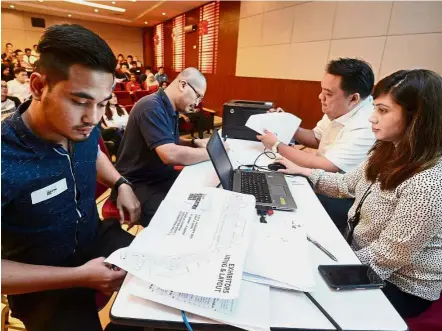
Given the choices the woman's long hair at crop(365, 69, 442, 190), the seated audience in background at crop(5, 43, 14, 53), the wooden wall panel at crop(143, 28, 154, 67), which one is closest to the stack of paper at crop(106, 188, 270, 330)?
the woman's long hair at crop(365, 69, 442, 190)

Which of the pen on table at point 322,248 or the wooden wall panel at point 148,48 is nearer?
the pen on table at point 322,248

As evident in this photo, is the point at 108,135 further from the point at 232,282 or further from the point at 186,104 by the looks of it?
the point at 232,282

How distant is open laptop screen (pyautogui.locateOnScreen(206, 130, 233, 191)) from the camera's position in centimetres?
110

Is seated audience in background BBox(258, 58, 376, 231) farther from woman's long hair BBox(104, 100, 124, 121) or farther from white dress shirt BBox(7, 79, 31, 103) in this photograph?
white dress shirt BBox(7, 79, 31, 103)

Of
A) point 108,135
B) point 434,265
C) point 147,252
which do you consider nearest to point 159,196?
point 147,252

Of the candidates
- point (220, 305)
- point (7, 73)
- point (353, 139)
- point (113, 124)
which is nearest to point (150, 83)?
point (7, 73)

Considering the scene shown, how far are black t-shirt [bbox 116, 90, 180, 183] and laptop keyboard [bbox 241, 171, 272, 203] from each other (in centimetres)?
49

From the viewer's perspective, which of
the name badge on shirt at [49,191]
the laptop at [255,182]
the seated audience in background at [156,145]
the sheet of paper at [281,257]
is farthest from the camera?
the seated audience in background at [156,145]

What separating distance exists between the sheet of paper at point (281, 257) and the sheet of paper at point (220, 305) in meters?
0.07

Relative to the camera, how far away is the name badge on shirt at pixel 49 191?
0.78 m

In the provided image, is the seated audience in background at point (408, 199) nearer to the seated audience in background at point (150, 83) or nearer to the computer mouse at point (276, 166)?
the computer mouse at point (276, 166)

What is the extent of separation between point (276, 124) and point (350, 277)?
4.32ft

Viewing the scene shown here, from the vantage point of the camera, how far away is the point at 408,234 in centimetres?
81

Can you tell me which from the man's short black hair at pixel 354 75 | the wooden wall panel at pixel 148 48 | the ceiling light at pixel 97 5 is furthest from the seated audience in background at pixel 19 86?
the wooden wall panel at pixel 148 48
